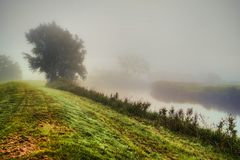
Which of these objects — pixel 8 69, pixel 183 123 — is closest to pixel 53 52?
pixel 183 123

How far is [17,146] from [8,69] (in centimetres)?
11806

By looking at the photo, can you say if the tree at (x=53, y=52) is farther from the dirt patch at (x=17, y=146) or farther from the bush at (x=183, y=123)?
the dirt patch at (x=17, y=146)

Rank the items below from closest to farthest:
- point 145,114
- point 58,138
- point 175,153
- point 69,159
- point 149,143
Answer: point 69,159, point 58,138, point 175,153, point 149,143, point 145,114

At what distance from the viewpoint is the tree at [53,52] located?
198 ft

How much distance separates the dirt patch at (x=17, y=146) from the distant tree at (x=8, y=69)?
357 ft

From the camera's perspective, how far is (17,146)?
26.5ft

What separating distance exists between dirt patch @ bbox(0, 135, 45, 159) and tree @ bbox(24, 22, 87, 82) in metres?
51.4

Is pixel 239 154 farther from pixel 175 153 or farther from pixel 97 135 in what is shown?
pixel 97 135

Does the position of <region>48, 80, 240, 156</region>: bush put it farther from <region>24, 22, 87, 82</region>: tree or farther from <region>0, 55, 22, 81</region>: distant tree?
<region>0, 55, 22, 81</region>: distant tree

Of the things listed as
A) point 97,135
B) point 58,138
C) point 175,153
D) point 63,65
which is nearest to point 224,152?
point 175,153

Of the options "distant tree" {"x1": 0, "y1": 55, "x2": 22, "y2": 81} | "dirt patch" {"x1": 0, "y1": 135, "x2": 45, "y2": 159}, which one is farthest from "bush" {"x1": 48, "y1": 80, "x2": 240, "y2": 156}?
"distant tree" {"x1": 0, "y1": 55, "x2": 22, "y2": 81}

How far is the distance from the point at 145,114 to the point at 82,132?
12.4 m

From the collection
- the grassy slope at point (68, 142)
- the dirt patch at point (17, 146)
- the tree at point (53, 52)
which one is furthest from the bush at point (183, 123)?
the tree at point (53, 52)

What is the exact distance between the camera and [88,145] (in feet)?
30.3
